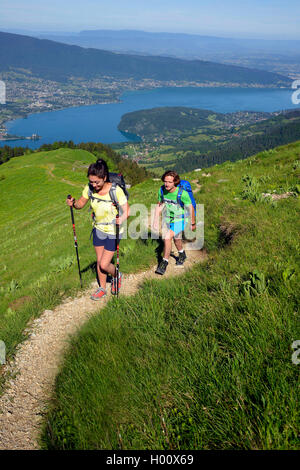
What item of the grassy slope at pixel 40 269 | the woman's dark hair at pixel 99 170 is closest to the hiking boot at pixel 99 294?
the grassy slope at pixel 40 269

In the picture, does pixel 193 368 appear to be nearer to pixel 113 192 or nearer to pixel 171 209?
pixel 113 192

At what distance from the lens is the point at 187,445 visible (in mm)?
2639

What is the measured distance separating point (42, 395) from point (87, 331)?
3.76ft

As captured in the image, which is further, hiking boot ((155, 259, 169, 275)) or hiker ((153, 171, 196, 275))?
hiking boot ((155, 259, 169, 275))

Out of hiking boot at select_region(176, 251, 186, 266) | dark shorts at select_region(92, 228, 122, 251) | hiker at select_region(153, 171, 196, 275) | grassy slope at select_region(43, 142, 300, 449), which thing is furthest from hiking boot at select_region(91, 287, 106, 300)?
hiking boot at select_region(176, 251, 186, 266)

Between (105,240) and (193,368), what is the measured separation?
13.5 feet

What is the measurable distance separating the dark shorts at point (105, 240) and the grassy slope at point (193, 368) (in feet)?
5.52

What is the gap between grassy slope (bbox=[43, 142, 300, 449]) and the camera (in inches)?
102

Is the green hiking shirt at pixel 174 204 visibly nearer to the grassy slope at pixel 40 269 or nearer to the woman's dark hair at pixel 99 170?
the grassy slope at pixel 40 269

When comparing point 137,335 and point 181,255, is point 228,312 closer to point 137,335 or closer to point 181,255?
point 137,335

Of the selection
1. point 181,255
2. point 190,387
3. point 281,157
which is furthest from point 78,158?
point 190,387

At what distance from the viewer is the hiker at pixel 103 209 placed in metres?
5.92

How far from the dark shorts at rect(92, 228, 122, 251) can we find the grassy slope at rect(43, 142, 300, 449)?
1683 mm

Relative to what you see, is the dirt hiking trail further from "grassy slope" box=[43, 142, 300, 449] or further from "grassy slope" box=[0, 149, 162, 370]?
"grassy slope" box=[43, 142, 300, 449]
